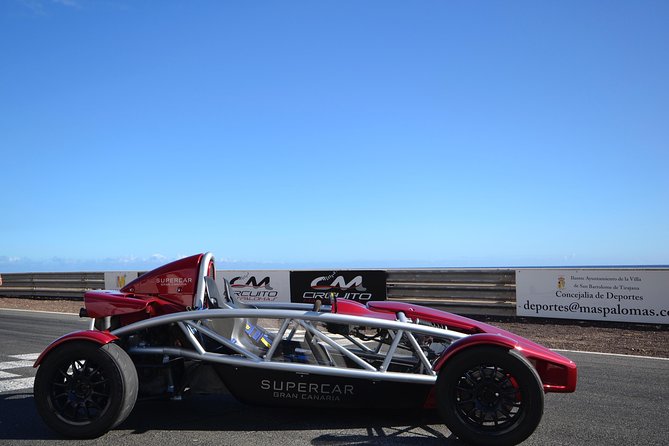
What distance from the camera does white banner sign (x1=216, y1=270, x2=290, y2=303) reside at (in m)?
15.3

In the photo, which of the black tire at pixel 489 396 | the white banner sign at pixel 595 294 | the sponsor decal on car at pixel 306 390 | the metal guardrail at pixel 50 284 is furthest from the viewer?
the metal guardrail at pixel 50 284

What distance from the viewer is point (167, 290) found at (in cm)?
493

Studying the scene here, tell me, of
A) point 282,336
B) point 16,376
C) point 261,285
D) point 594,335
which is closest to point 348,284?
point 261,285

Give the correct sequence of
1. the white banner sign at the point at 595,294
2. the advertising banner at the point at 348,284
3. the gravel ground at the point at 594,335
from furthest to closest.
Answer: the advertising banner at the point at 348,284
the white banner sign at the point at 595,294
the gravel ground at the point at 594,335

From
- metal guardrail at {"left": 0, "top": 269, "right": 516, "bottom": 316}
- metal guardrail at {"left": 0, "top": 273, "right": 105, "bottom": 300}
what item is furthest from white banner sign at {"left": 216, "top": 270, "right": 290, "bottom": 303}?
metal guardrail at {"left": 0, "top": 273, "right": 105, "bottom": 300}

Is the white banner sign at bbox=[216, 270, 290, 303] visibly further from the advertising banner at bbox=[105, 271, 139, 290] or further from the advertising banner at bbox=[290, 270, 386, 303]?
the advertising banner at bbox=[105, 271, 139, 290]

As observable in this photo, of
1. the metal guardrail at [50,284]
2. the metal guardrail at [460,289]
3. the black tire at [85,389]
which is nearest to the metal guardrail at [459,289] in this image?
the metal guardrail at [460,289]

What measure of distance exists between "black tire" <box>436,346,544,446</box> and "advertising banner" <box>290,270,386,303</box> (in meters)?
9.92

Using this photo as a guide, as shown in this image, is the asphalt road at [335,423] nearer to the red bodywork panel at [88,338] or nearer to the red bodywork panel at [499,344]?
the red bodywork panel at [499,344]

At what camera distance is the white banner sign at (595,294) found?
11000 mm

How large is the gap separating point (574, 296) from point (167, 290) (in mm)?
9461

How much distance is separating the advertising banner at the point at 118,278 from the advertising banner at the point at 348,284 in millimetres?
6263

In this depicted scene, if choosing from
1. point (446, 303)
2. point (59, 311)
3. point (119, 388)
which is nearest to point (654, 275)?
point (446, 303)

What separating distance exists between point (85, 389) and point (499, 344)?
3068 millimetres
